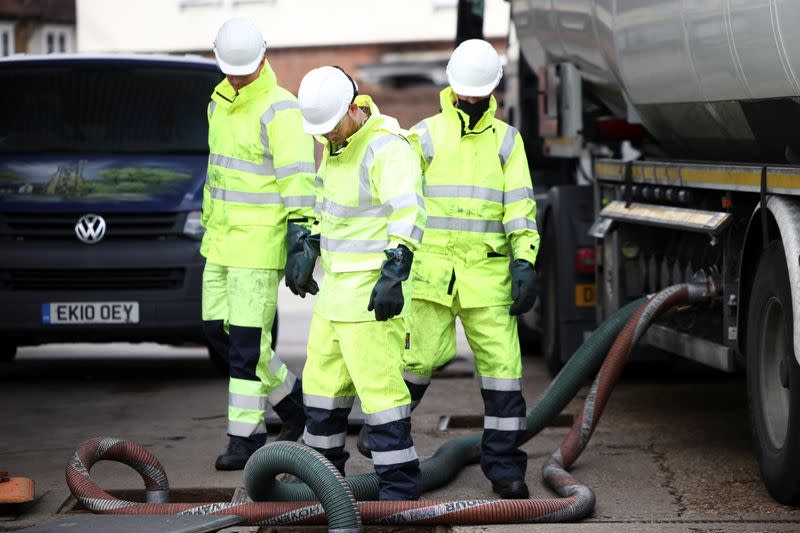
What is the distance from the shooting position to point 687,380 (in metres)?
10.3

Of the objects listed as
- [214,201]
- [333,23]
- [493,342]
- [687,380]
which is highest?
[333,23]

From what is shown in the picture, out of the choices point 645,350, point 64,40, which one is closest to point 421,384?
point 645,350

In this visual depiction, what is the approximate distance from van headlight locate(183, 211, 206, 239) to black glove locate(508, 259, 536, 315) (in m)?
3.56

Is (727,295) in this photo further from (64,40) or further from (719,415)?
(64,40)

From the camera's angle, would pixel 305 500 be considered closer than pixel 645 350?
Yes

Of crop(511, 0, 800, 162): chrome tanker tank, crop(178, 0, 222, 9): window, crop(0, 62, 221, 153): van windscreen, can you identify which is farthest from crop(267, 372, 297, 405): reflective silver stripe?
crop(178, 0, 222, 9): window

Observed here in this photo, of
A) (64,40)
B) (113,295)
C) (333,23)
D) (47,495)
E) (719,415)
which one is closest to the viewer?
(47,495)

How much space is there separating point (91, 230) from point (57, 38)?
31605mm

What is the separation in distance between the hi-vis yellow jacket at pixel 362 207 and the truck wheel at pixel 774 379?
4.80 ft

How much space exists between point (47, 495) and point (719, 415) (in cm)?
387

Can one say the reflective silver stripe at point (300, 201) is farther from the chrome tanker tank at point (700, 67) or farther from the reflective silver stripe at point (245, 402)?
the chrome tanker tank at point (700, 67)

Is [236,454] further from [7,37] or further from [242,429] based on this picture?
[7,37]

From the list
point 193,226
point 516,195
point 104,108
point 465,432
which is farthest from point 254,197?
point 104,108

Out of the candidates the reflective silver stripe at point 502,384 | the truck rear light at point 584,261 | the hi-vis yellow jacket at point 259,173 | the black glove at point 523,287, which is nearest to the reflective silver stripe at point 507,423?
the reflective silver stripe at point 502,384
